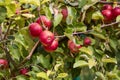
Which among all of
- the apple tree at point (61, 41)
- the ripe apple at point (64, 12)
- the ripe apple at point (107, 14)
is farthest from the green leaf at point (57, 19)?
the ripe apple at point (107, 14)

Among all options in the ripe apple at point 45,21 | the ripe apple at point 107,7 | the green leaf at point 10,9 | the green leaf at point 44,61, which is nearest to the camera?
the green leaf at point 10,9

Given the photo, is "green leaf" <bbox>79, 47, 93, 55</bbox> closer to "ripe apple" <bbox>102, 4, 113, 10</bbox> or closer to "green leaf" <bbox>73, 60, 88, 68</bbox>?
"green leaf" <bbox>73, 60, 88, 68</bbox>

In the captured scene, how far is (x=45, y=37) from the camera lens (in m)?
1.29

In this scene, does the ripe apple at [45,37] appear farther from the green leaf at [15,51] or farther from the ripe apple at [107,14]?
the ripe apple at [107,14]

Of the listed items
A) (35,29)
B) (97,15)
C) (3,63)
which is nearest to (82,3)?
(97,15)

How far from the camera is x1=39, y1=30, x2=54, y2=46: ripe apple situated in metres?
1.30

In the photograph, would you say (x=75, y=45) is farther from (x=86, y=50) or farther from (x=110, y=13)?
(x=110, y=13)

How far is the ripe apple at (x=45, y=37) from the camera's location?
4.26 feet

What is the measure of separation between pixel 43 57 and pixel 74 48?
137 millimetres

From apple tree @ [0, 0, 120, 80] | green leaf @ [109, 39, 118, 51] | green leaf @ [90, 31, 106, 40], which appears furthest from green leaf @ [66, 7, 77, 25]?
green leaf @ [109, 39, 118, 51]

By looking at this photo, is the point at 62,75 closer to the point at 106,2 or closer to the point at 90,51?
the point at 90,51

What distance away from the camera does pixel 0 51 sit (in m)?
1.53

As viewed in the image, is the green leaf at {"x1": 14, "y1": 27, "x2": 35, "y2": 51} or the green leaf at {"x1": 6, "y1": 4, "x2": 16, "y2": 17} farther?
the green leaf at {"x1": 14, "y1": 27, "x2": 35, "y2": 51}

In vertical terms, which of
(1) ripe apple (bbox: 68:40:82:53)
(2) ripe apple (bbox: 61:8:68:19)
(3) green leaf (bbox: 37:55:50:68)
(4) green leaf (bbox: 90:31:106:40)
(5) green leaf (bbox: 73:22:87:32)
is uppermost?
(2) ripe apple (bbox: 61:8:68:19)
